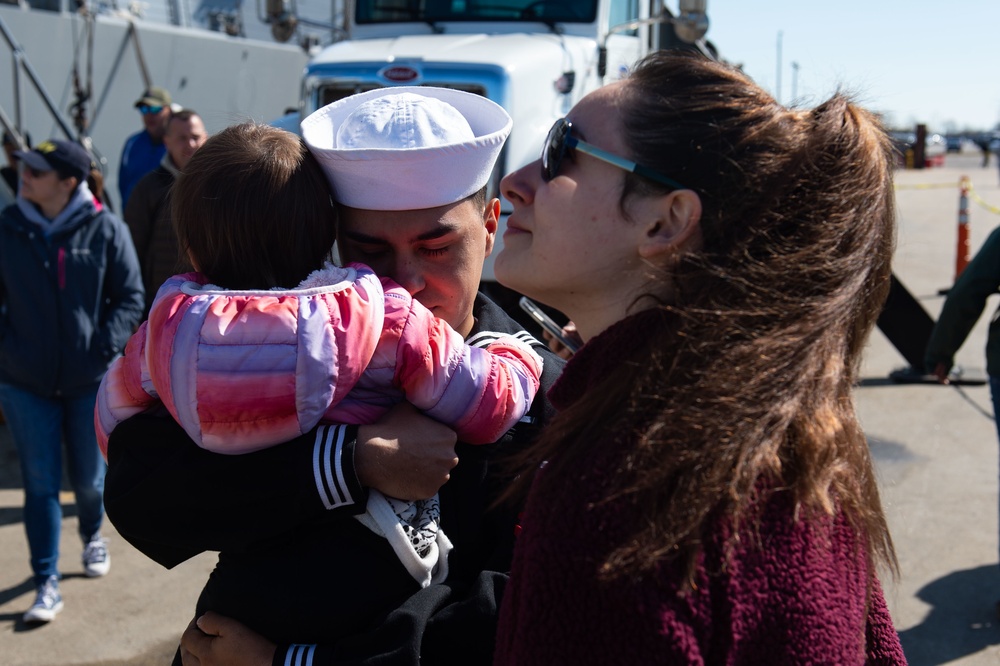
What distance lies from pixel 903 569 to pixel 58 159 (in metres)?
4.87

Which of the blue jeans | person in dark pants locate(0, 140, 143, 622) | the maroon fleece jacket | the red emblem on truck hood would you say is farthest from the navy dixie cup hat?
the maroon fleece jacket

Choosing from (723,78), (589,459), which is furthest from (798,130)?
(589,459)

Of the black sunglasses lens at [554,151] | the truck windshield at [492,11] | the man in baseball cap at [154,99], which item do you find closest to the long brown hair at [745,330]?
the black sunglasses lens at [554,151]

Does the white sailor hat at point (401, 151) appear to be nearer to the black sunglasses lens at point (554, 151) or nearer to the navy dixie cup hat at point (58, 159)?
the black sunglasses lens at point (554, 151)

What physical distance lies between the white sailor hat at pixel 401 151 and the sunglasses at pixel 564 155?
0.31 meters

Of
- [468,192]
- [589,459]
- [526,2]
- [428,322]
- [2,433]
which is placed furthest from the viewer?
[526,2]

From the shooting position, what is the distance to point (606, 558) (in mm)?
1160

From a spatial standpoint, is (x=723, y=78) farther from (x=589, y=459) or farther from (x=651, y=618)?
(x=651, y=618)

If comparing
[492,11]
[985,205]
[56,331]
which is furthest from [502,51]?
[985,205]

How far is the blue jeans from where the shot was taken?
448 centimetres

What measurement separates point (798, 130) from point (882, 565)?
0.76 meters

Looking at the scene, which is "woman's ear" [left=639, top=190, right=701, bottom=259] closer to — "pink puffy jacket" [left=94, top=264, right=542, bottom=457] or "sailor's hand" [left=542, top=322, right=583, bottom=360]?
"pink puffy jacket" [left=94, top=264, right=542, bottom=457]

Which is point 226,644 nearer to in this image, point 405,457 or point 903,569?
point 405,457

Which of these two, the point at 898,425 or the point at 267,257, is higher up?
the point at 267,257
